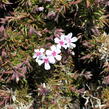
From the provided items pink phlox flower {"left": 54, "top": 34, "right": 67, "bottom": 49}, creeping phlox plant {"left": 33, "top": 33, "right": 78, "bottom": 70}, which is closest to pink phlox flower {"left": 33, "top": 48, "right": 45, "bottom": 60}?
creeping phlox plant {"left": 33, "top": 33, "right": 78, "bottom": 70}

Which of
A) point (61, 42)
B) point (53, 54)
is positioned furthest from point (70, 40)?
point (53, 54)

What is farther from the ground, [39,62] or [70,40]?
[70,40]

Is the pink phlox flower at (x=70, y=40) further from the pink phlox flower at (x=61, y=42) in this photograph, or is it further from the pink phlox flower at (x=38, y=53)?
the pink phlox flower at (x=38, y=53)

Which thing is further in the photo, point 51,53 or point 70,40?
point 70,40

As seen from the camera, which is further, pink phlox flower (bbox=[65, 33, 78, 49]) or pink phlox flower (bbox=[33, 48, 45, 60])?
pink phlox flower (bbox=[65, 33, 78, 49])

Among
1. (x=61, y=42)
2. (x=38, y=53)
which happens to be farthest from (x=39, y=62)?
(x=61, y=42)

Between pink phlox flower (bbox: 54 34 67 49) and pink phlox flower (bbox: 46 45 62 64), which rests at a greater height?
pink phlox flower (bbox: 54 34 67 49)

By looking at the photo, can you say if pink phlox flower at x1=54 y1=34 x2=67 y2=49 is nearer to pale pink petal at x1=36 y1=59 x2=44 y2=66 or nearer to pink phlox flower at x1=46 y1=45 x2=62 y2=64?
pink phlox flower at x1=46 y1=45 x2=62 y2=64

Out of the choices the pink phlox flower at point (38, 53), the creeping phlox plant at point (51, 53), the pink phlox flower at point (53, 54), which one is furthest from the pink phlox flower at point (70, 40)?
the pink phlox flower at point (38, 53)

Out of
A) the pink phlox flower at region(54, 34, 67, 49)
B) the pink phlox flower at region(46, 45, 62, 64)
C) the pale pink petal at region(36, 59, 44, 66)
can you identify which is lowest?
Answer: the pale pink petal at region(36, 59, 44, 66)

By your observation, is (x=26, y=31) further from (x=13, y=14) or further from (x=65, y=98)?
(x=65, y=98)

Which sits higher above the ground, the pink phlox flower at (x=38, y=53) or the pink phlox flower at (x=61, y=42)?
the pink phlox flower at (x=61, y=42)

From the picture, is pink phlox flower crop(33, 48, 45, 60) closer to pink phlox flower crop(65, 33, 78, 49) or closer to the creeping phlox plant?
the creeping phlox plant

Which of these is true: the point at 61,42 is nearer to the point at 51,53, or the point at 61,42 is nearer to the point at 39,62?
the point at 51,53
